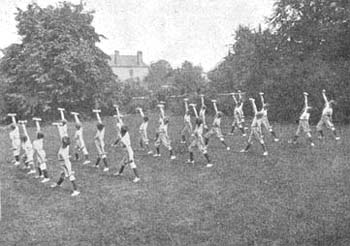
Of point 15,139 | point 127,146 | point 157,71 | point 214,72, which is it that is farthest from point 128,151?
point 157,71

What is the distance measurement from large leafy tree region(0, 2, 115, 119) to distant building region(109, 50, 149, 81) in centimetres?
5658

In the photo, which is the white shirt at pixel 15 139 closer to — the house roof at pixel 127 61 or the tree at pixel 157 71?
the tree at pixel 157 71

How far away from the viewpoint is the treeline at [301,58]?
3734cm

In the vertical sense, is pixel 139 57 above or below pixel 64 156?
above

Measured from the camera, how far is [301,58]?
137 ft

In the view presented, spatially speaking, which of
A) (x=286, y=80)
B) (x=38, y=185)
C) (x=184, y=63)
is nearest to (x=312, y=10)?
(x=286, y=80)

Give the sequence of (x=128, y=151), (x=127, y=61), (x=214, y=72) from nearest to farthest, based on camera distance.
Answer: (x=128, y=151) → (x=214, y=72) → (x=127, y=61)

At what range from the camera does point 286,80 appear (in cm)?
3975

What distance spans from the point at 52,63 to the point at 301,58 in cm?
2701

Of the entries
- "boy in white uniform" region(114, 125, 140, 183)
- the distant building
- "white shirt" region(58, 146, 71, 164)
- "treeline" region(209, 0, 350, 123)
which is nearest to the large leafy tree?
"treeline" region(209, 0, 350, 123)

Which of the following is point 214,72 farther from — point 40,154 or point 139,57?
point 139,57

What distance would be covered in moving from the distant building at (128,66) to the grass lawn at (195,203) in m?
86.0

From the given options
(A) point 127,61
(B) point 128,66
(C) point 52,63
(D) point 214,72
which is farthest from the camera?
(A) point 127,61

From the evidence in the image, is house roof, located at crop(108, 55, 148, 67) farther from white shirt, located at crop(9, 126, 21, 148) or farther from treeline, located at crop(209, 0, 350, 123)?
white shirt, located at crop(9, 126, 21, 148)
